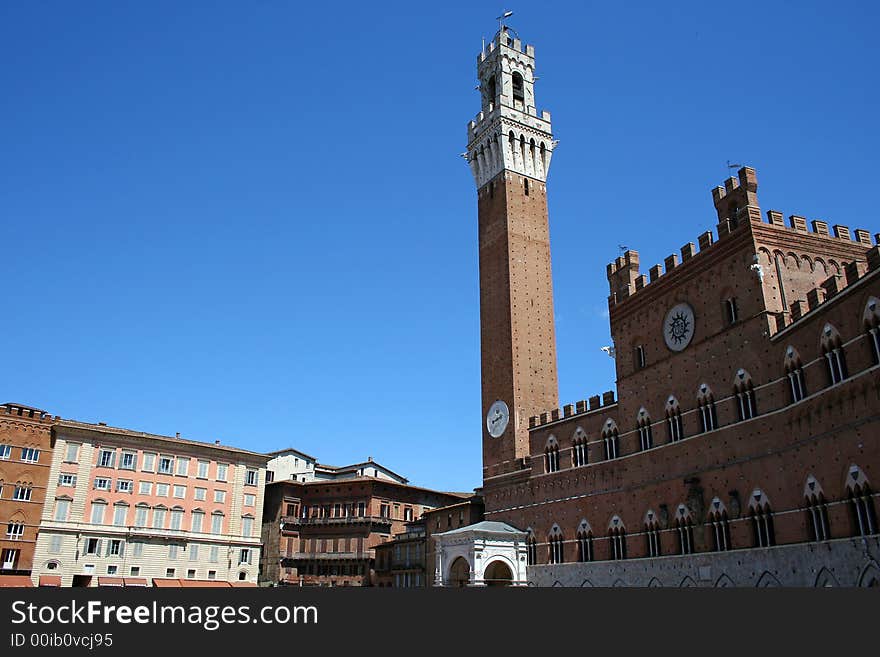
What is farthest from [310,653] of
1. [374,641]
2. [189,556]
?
[189,556]

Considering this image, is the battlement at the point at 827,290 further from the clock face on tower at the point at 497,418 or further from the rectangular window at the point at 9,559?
the rectangular window at the point at 9,559

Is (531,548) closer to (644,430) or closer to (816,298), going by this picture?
(644,430)

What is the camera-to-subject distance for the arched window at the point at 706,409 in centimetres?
3083

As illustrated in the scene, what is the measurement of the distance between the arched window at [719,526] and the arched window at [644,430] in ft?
17.0

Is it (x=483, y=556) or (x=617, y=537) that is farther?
(x=483, y=556)

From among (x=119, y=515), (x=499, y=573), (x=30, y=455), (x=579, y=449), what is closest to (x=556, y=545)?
(x=499, y=573)

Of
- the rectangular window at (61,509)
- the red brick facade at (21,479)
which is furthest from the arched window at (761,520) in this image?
the red brick facade at (21,479)

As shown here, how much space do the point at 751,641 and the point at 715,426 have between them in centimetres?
2038

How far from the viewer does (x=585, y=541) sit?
3812 cm

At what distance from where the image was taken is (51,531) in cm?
4556

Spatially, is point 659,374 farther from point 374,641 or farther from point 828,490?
point 374,641

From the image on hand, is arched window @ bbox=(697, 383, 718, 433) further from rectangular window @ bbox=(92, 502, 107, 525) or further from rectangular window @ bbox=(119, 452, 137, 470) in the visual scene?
rectangular window @ bbox=(92, 502, 107, 525)

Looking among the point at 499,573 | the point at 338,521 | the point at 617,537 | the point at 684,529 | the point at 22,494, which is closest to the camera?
the point at 684,529

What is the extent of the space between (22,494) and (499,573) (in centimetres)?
2976
